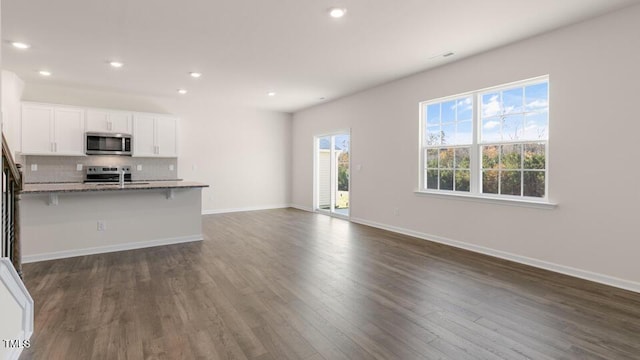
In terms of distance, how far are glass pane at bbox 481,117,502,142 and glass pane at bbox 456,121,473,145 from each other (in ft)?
0.64

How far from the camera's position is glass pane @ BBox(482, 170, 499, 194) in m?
4.37

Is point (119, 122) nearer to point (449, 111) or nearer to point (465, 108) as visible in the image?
point (449, 111)

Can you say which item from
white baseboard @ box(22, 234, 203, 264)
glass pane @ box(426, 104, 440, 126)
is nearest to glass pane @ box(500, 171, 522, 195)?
glass pane @ box(426, 104, 440, 126)

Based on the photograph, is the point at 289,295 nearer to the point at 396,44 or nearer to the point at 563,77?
the point at 396,44

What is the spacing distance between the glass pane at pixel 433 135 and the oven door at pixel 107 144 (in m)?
5.71

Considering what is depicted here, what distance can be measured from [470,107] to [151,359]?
475cm

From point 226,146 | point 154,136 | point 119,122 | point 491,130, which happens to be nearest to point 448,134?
point 491,130

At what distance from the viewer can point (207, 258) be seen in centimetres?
414

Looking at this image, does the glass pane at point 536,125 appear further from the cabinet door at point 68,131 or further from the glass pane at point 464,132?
the cabinet door at point 68,131

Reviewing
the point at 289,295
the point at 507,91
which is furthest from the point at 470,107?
the point at 289,295

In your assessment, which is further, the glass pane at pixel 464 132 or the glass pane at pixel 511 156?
the glass pane at pixel 464 132

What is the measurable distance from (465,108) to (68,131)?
272 inches

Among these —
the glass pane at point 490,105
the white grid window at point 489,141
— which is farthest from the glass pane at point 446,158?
the glass pane at point 490,105

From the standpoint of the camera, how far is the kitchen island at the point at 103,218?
4.00 meters
